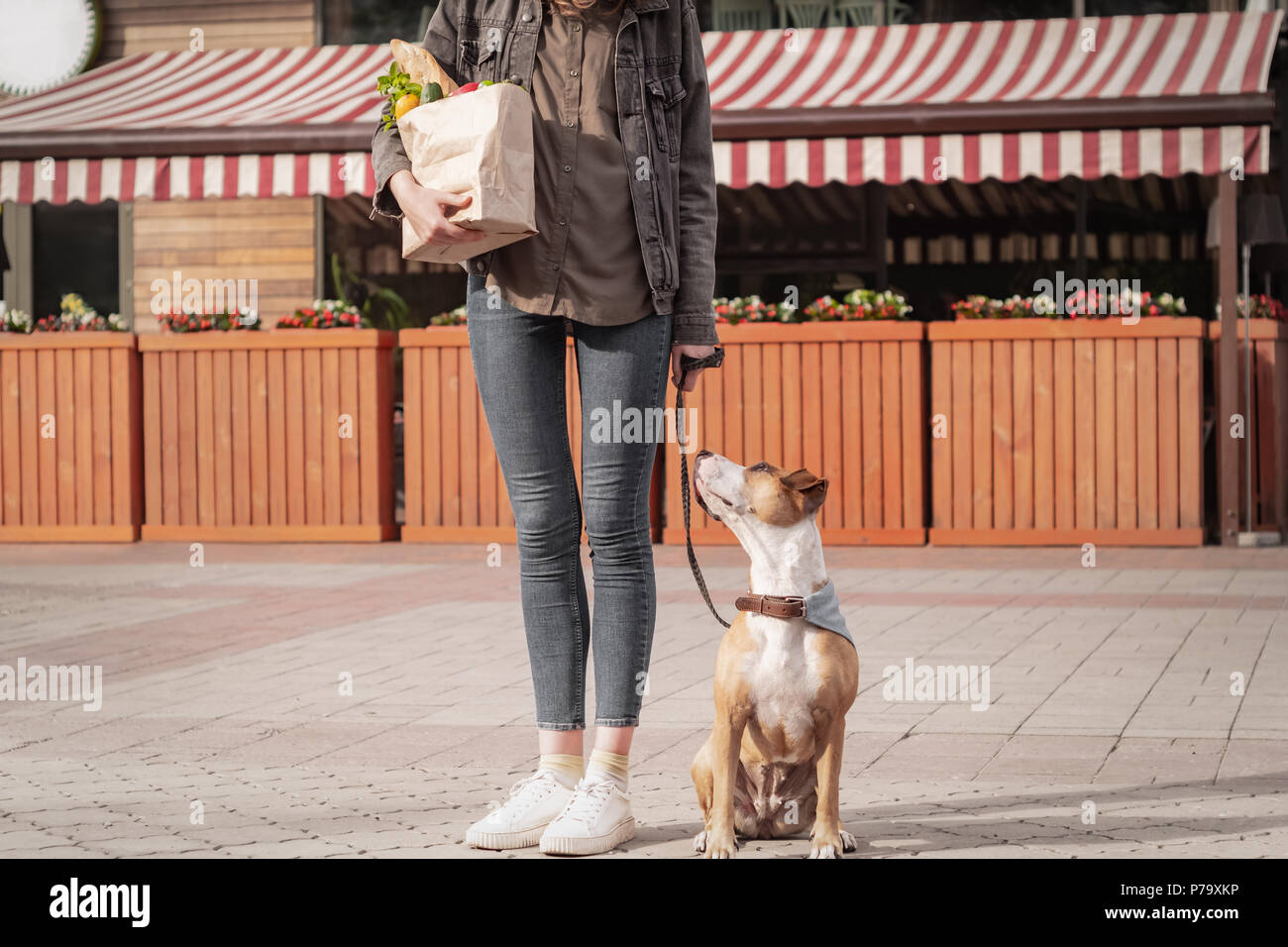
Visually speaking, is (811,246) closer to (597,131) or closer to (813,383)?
(813,383)

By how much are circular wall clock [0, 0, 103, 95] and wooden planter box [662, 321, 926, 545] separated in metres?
6.94

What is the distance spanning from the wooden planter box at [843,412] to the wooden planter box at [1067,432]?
172 millimetres

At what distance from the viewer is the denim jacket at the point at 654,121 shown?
3.70 m

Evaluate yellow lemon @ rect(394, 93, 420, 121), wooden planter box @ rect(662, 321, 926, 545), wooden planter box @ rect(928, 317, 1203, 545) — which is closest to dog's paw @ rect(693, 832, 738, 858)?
yellow lemon @ rect(394, 93, 420, 121)

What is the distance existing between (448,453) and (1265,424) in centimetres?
498

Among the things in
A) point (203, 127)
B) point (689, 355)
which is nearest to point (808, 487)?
point (689, 355)

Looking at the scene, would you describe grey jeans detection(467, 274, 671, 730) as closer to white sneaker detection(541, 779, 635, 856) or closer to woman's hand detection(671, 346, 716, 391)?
woman's hand detection(671, 346, 716, 391)

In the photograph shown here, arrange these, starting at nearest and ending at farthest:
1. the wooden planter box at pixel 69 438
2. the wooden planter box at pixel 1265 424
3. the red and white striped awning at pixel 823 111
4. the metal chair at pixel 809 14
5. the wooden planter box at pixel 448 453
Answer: the red and white striped awning at pixel 823 111, the wooden planter box at pixel 1265 424, the wooden planter box at pixel 448 453, the wooden planter box at pixel 69 438, the metal chair at pixel 809 14

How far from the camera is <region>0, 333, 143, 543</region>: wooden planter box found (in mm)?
11148

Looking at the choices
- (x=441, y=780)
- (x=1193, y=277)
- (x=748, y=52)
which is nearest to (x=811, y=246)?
(x=748, y=52)

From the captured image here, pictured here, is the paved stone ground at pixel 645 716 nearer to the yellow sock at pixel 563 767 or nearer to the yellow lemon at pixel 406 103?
the yellow sock at pixel 563 767

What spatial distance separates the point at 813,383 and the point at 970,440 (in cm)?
101

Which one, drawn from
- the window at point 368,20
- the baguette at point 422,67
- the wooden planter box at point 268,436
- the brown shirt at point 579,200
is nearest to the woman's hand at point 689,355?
the brown shirt at point 579,200

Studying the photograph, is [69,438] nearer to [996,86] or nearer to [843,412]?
[843,412]
